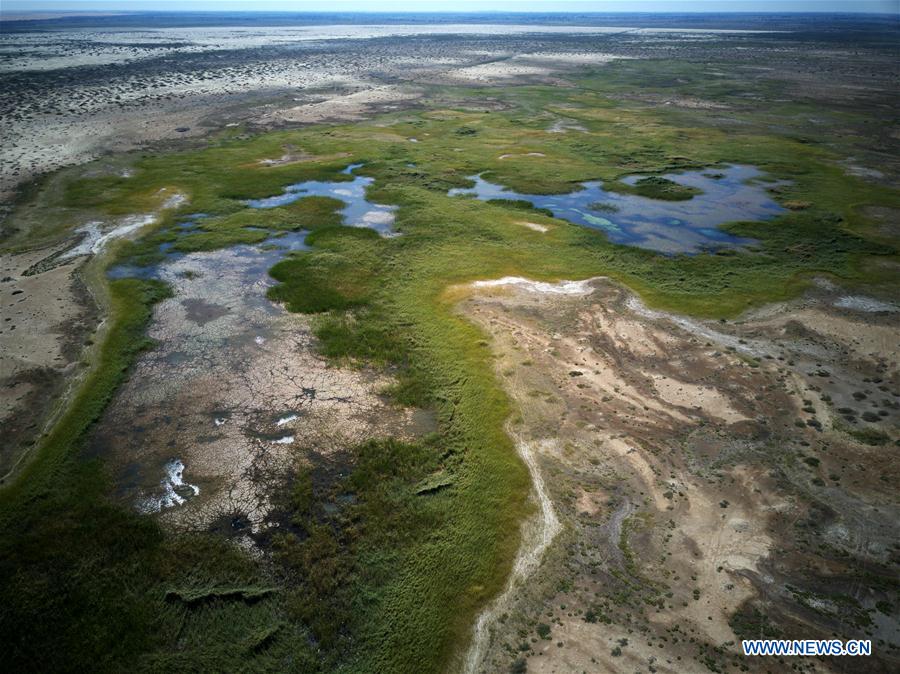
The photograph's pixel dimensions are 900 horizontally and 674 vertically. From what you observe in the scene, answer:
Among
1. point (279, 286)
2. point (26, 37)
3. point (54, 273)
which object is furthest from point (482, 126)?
point (26, 37)

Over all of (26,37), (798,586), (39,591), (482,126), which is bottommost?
(39,591)

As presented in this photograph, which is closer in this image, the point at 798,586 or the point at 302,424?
the point at 798,586

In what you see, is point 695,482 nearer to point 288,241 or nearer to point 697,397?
point 697,397

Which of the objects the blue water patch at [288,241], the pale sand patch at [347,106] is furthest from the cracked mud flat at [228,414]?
the pale sand patch at [347,106]

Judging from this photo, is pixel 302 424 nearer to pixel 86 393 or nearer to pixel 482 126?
pixel 86 393

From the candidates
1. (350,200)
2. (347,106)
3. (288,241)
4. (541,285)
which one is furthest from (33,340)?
(347,106)

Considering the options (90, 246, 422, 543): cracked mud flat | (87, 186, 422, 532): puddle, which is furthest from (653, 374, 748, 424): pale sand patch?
(87, 186, 422, 532): puddle
